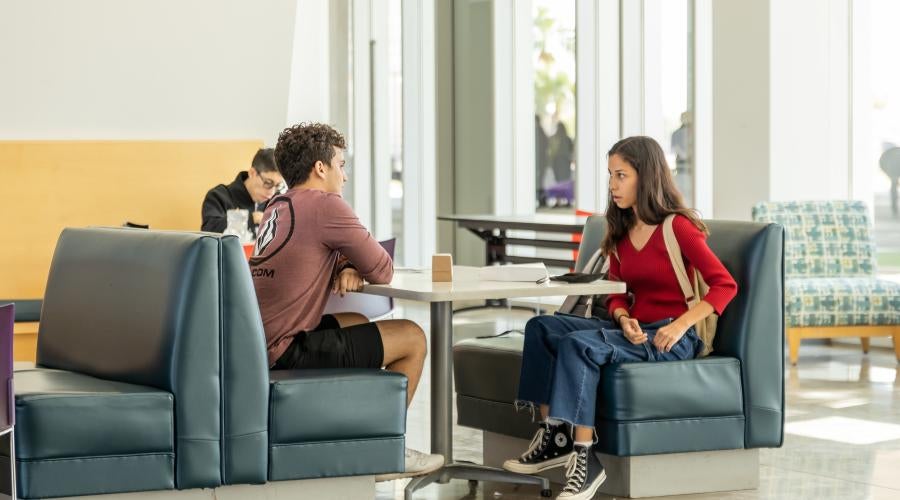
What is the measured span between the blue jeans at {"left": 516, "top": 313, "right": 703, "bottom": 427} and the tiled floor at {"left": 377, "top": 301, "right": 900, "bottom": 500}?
410 millimetres

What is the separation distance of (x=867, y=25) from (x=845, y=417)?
376 cm

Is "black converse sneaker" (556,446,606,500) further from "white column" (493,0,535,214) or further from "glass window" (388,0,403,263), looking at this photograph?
"glass window" (388,0,403,263)

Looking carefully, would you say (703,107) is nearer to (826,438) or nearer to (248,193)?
(248,193)

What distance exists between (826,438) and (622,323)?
1600mm

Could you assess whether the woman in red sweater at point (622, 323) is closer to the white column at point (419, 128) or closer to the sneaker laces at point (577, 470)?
the sneaker laces at point (577, 470)

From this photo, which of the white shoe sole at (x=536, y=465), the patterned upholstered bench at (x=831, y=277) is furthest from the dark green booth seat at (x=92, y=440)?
the patterned upholstered bench at (x=831, y=277)

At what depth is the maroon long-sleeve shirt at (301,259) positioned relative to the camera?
3.98 meters

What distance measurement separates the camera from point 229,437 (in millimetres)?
3611

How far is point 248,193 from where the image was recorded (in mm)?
6348

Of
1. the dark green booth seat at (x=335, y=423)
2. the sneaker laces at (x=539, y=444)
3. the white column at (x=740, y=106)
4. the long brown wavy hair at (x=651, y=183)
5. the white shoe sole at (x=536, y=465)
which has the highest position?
the white column at (x=740, y=106)

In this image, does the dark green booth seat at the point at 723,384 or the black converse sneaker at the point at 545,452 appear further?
the black converse sneaker at the point at 545,452

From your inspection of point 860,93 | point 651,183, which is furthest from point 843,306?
point 651,183

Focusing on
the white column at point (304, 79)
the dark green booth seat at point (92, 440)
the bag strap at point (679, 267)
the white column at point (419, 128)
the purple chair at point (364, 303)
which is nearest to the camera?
the dark green booth seat at point (92, 440)

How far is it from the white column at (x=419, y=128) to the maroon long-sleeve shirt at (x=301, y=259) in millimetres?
8482
